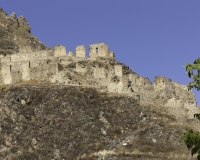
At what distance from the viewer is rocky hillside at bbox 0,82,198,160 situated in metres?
49.4

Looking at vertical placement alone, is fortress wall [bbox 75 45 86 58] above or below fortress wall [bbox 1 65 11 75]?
above

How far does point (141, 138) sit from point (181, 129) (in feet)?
→ 15.4

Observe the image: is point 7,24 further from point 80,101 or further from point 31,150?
point 31,150

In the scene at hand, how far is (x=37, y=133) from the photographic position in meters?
52.9

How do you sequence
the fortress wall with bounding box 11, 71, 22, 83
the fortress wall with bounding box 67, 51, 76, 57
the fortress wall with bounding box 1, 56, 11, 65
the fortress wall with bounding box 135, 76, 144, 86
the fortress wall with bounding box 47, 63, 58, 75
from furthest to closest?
1. the fortress wall with bounding box 67, 51, 76, 57
2. the fortress wall with bounding box 1, 56, 11, 65
3. the fortress wall with bounding box 135, 76, 144, 86
4. the fortress wall with bounding box 11, 71, 22, 83
5. the fortress wall with bounding box 47, 63, 58, 75

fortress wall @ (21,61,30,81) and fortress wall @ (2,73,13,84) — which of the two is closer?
fortress wall @ (21,61,30,81)

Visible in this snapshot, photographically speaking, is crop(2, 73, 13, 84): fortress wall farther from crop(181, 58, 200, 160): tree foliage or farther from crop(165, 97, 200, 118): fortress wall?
crop(181, 58, 200, 160): tree foliage

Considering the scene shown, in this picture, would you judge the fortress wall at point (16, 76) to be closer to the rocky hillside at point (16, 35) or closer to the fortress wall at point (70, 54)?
the fortress wall at point (70, 54)

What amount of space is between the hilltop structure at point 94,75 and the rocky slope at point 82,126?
1.40 m

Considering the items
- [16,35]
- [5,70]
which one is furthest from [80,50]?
[16,35]

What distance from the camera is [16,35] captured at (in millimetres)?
99062

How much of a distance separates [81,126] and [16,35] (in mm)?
48670

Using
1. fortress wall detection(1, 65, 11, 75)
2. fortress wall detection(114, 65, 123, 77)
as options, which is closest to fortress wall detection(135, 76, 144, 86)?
fortress wall detection(114, 65, 123, 77)

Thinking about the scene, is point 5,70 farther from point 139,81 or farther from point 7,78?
point 139,81
